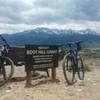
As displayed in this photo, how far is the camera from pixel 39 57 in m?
Answer: 12.9

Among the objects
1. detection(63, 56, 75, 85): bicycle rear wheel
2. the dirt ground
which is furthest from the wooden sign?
the dirt ground

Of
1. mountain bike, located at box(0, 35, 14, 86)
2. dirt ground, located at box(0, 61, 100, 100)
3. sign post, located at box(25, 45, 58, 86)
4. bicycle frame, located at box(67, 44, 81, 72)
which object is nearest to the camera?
dirt ground, located at box(0, 61, 100, 100)

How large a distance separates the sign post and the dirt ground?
474 mm

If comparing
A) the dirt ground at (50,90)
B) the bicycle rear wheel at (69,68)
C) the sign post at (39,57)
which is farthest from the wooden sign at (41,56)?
the dirt ground at (50,90)

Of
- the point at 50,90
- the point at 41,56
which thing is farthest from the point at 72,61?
the point at 50,90

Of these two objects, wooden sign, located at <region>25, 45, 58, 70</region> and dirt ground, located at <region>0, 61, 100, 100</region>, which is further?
wooden sign, located at <region>25, 45, 58, 70</region>

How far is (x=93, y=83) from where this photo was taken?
13.5 meters

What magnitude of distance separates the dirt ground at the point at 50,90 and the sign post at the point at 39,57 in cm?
47

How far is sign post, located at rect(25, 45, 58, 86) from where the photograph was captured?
12508 mm

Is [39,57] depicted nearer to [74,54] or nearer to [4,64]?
[4,64]

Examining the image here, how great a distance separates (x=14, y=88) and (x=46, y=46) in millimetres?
1907

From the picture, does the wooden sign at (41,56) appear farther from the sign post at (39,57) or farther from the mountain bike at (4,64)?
the mountain bike at (4,64)

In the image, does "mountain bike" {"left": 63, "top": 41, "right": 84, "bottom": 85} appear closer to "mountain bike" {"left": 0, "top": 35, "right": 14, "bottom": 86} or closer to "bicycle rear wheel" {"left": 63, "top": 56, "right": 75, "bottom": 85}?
"bicycle rear wheel" {"left": 63, "top": 56, "right": 75, "bottom": 85}

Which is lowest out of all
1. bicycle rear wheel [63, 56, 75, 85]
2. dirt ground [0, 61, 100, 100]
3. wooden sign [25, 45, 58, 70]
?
dirt ground [0, 61, 100, 100]
